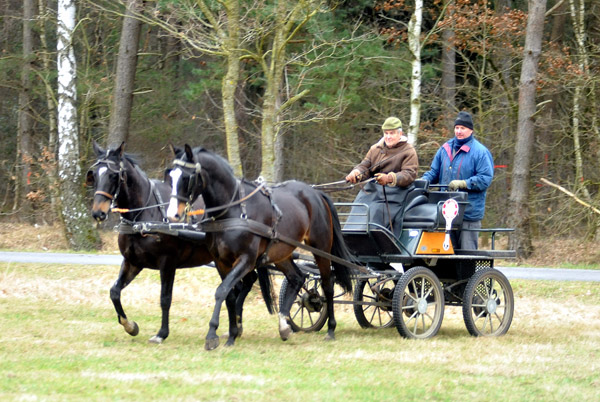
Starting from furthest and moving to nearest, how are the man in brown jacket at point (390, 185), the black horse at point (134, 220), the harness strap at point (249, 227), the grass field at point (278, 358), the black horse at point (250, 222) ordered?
the man in brown jacket at point (390, 185)
the black horse at point (134, 220)
the harness strap at point (249, 227)
the black horse at point (250, 222)
the grass field at point (278, 358)

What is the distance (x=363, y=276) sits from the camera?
933 centimetres

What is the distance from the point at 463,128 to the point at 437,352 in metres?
2.77

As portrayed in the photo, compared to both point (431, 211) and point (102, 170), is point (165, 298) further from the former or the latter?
point (431, 211)

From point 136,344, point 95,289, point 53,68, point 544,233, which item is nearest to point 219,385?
point 136,344

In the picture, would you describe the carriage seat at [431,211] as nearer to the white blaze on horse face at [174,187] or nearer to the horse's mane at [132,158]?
the white blaze on horse face at [174,187]

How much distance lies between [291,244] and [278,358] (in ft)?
4.68

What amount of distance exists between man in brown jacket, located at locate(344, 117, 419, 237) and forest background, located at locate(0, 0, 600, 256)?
9.28ft

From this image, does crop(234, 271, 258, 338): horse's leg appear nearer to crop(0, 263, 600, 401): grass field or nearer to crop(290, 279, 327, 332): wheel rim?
crop(0, 263, 600, 401): grass field

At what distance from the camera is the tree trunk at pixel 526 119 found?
1702cm

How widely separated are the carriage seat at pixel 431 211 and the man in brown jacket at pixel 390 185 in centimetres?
12

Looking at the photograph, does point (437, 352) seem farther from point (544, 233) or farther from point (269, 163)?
point (544, 233)

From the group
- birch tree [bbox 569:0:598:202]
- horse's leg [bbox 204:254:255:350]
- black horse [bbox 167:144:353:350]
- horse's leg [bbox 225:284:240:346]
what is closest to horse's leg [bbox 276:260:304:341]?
black horse [bbox 167:144:353:350]

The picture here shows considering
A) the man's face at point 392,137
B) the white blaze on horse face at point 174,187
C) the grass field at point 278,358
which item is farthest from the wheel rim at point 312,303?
the white blaze on horse face at point 174,187

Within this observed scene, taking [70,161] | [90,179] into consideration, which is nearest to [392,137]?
[90,179]
